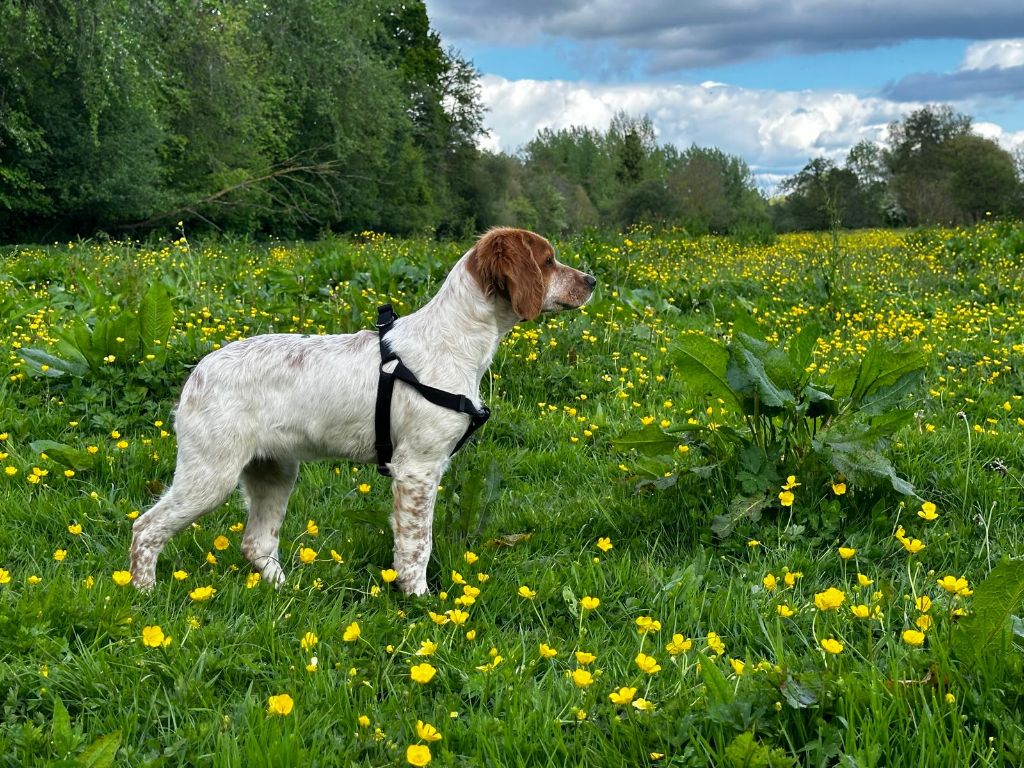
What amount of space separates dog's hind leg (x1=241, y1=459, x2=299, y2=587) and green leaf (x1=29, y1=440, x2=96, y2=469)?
1.14m

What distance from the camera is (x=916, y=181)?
136ft

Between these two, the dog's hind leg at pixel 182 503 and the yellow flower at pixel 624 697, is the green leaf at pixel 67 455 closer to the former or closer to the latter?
the dog's hind leg at pixel 182 503

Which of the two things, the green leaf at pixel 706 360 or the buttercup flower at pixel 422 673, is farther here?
the green leaf at pixel 706 360

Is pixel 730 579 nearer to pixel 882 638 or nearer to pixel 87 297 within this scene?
pixel 882 638

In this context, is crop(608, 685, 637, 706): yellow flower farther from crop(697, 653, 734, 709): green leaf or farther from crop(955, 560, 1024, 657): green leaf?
crop(955, 560, 1024, 657): green leaf

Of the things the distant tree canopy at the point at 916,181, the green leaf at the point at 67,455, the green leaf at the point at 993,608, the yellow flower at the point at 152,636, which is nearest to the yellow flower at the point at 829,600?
the green leaf at the point at 993,608

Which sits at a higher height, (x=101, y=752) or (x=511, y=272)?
(x=511, y=272)

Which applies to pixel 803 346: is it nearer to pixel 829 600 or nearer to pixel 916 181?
pixel 829 600

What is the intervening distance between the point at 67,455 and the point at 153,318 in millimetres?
1438

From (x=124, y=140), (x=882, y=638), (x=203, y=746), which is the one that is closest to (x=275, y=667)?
(x=203, y=746)

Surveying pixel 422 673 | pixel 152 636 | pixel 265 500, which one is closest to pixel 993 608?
pixel 422 673

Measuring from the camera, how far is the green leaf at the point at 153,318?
5680 millimetres

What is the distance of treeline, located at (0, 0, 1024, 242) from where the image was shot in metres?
19.8

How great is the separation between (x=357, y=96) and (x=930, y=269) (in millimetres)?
26649
